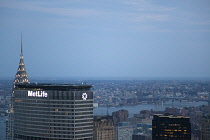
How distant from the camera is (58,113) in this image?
7144 centimetres

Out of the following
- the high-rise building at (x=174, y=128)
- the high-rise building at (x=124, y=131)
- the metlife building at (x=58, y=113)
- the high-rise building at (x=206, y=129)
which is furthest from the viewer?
the high-rise building at (x=124, y=131)

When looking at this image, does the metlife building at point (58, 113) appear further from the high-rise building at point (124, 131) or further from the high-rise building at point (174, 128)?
the high-rise building at point (124, 131)

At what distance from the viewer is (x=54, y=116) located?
7169cm

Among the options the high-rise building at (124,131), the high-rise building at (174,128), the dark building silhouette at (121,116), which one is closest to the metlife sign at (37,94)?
the high-rise building at (174,128)

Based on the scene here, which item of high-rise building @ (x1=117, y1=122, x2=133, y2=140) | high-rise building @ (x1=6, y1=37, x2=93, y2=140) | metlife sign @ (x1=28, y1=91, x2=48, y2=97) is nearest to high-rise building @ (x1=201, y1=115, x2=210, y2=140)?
high-rise building @ (x1=117, y1=122, x2=133, y2=140)

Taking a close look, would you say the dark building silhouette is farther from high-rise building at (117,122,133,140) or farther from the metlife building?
the metlife building

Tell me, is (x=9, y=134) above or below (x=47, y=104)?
below

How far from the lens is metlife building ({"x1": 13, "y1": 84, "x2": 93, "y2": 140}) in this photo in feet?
231

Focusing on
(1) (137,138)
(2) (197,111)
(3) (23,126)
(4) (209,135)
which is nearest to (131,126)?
(1) (137,138)

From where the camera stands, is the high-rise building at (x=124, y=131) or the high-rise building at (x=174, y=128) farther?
the high-rise building at (x=124, y=131)

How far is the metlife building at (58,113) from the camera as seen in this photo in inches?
2776

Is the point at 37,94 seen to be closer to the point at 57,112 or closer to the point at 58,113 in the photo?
the point at 57,112

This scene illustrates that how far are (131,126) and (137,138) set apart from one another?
72.2 feet

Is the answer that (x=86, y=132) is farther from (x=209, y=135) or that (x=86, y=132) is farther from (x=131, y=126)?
(x=131, y=126)
